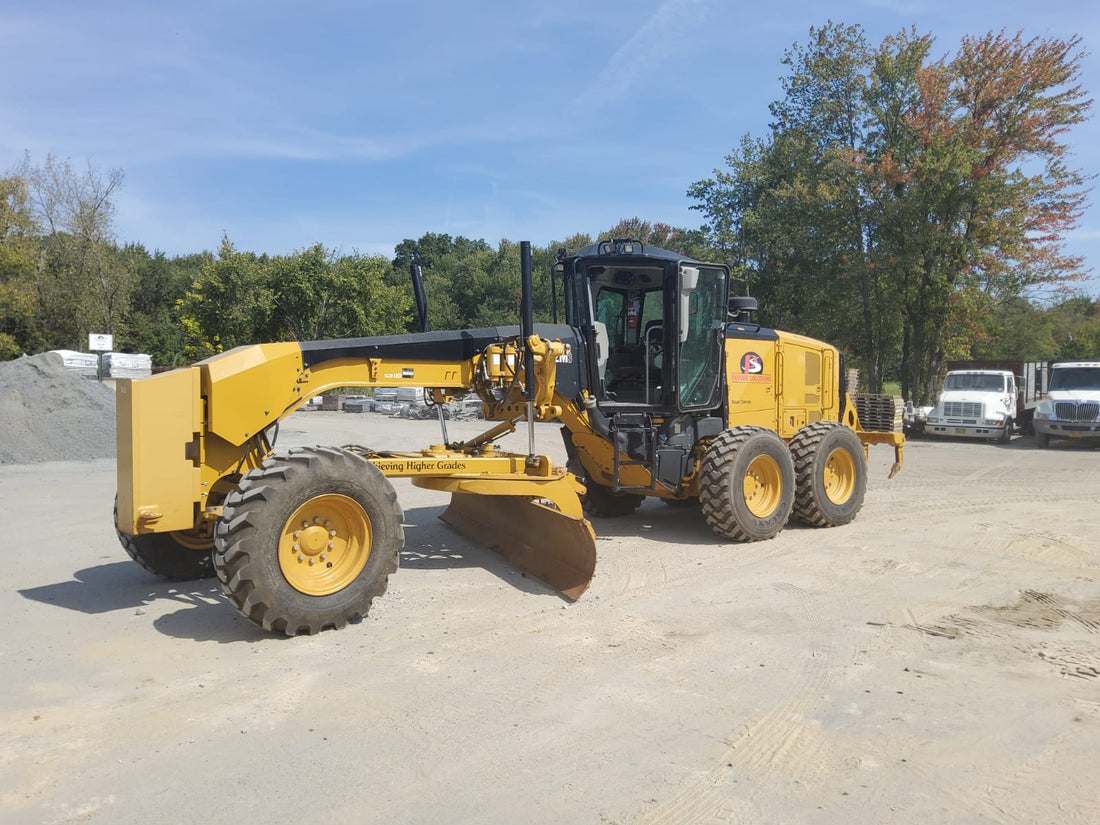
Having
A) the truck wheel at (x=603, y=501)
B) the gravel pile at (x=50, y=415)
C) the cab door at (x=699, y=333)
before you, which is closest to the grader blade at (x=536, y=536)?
the truck wheel at (x=603, y=501)

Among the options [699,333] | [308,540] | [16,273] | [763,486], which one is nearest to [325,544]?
[308,540]

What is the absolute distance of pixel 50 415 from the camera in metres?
16.2

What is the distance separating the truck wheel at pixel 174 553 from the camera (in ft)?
20.5

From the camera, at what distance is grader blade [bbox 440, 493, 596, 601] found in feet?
21.2

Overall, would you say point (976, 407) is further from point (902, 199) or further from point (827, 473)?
point (827, 473)

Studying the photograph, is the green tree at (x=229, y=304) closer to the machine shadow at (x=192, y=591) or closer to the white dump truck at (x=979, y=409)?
the white dump truck at (x=979, y=409)

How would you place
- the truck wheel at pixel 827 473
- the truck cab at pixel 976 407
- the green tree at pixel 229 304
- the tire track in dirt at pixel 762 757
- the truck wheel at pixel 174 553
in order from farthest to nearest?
the green tree at pixel 229 304, the truck cab at pixel 976 407, the truck wheel at pixel 827 473, the truck wheel at pixel 174 553, the tire track in dirt at pixel 762 757

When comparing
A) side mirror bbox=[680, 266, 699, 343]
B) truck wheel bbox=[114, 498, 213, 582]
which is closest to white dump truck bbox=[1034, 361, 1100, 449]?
side mirror bbox=[680, 266, 699, 343]

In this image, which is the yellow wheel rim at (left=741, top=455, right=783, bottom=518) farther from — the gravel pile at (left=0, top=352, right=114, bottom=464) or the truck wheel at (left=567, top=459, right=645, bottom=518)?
the gravel pile at (left=0, top=352, right=114, bottom=464)

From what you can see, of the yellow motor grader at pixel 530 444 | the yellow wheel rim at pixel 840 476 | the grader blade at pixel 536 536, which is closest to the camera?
the yellow motor grader at pixel 530 444

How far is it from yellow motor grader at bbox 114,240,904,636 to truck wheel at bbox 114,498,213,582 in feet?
0.05

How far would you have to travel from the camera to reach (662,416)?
333 inches

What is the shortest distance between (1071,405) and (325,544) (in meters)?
19.5

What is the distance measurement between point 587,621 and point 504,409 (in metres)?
2.27
